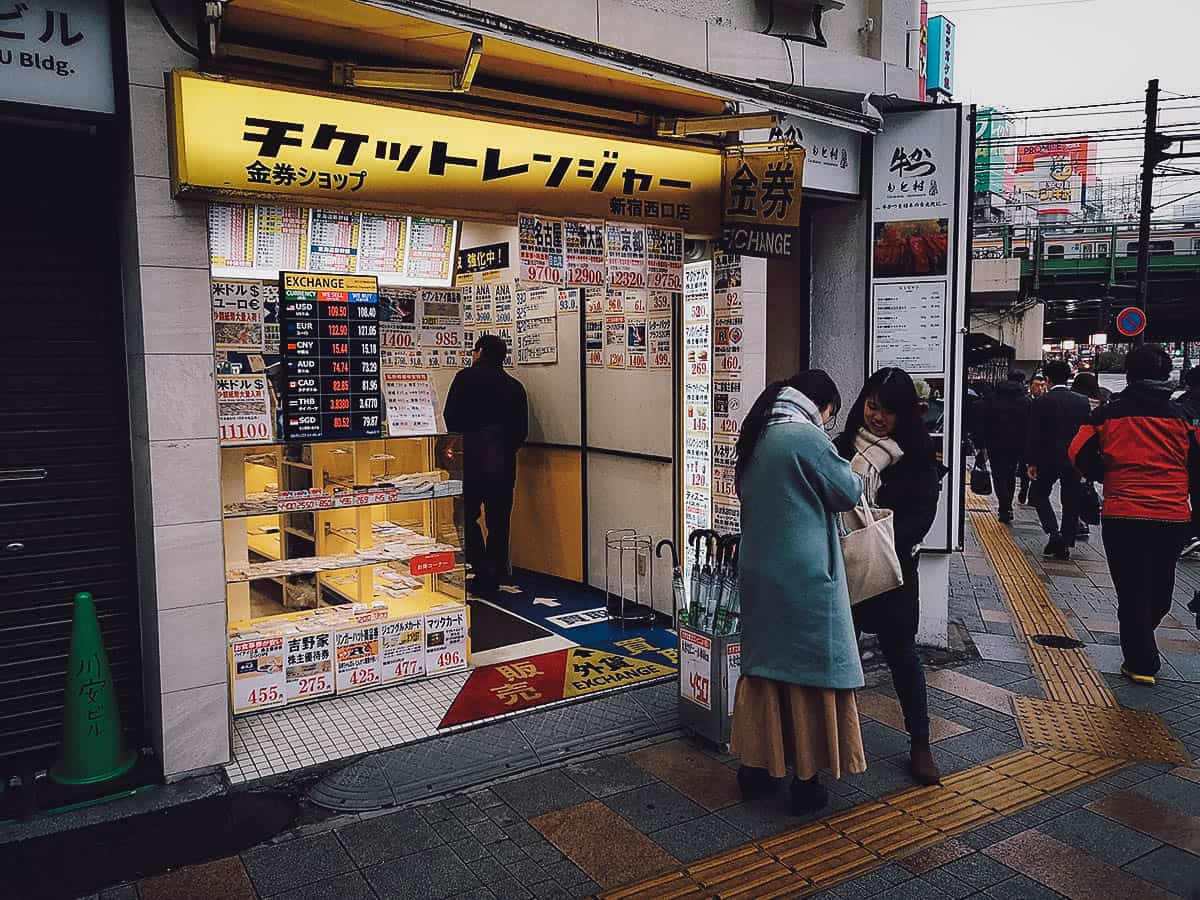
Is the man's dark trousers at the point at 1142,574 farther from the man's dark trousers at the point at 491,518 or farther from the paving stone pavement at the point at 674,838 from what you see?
the man's dark trousers at the point at 491,518

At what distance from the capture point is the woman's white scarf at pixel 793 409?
3945 mm

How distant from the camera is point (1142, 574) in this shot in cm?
582

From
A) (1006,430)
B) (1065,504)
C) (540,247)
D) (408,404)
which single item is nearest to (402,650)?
Answer: (408,404)

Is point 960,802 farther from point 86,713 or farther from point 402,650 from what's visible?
point 86,713

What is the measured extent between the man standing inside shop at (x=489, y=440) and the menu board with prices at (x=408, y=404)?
1905mm

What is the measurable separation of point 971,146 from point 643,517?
3824 millimetres

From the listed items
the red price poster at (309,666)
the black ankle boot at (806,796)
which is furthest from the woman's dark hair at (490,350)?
the black ankle boot at (806,796)

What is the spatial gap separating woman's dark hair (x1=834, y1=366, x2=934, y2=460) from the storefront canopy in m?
1.96

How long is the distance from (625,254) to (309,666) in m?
3.35

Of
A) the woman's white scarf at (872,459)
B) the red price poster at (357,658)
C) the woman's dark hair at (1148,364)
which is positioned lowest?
the red price poster at (357,658)

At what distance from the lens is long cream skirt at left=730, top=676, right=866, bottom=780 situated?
396cm

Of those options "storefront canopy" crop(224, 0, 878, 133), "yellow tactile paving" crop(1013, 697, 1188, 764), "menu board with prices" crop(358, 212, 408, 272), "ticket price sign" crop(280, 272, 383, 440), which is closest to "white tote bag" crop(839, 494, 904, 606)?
"yellow tactile paving" crop(1013, 697, 1188, 764)

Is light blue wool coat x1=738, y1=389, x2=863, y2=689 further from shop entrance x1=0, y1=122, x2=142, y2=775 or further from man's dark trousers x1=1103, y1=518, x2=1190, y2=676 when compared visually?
shop entrance x1=0, y1=122, x2=142, y2=775

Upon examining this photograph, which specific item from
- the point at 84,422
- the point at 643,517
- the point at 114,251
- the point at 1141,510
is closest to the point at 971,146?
the point at 1141,510
